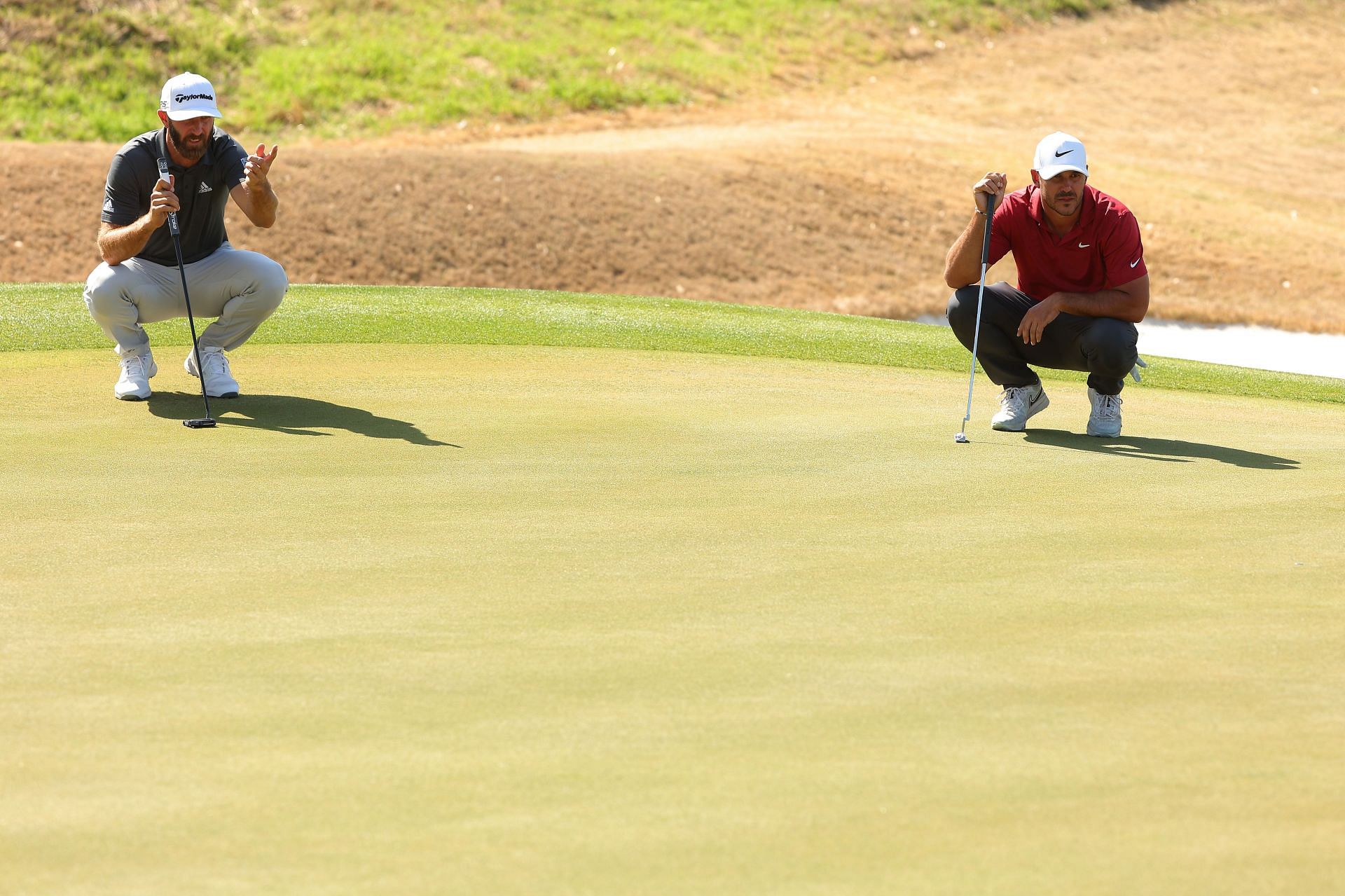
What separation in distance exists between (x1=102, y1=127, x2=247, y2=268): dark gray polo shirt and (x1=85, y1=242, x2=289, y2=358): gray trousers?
8 cm

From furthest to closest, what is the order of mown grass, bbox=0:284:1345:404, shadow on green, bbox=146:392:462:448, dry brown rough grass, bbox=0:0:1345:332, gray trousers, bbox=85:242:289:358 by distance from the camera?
dry brown rough grass, bbox=0:0:1345:332
mown grass, bbox=0:284:1345:404
gray trousers, bbox=85:242:289:358
shadow on green, bbox=146:392:462:448

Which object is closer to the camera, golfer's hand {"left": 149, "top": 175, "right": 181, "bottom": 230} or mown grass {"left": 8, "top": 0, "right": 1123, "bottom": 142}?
golfer's hand {"left": 149, "top": 175, "right": 181, "bottom": 230}

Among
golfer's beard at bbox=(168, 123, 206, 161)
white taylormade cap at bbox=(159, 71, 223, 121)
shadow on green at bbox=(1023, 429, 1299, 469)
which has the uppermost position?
white taylormade cap at bbox=(159, 71, 223, 121)

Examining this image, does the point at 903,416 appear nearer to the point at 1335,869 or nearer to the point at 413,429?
the point at 413,429

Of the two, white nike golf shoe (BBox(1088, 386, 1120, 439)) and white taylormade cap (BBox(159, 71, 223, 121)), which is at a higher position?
white taylormade cap (BBox(159, 71, 223, 121))

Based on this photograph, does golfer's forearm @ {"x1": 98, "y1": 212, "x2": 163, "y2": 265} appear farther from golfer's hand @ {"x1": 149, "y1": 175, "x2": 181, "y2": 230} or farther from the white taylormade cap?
the white taylormade cap

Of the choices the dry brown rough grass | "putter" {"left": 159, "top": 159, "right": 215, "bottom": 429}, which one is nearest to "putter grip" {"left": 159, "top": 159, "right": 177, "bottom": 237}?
"putter" {"left": 159, "top": 159, "right": 215, "bottom": 429}

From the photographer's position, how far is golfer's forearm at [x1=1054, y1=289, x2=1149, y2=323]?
629cm

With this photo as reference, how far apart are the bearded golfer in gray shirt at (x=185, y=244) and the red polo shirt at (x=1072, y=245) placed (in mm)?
2979

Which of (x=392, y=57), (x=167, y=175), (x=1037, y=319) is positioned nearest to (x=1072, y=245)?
(x=1037, y=319)

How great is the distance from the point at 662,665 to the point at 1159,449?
3279 millimetres

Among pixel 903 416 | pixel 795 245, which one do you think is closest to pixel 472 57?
pixel 795 245

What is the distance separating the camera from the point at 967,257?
6.43 meters

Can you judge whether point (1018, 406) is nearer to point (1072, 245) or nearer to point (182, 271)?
point (1072, 245)
